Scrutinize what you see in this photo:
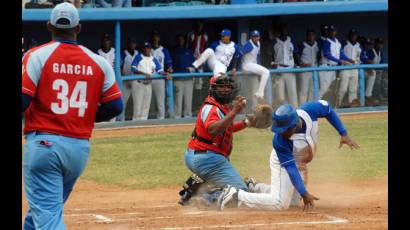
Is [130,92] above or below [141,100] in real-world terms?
above

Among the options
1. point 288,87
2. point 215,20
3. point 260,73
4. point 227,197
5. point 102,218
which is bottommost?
point 102,218

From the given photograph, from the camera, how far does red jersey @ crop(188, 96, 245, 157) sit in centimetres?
943

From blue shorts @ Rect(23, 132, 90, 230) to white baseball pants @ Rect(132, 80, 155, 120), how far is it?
531 inches

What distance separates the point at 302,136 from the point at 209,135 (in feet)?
3.02

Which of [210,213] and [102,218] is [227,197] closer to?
[210,213]

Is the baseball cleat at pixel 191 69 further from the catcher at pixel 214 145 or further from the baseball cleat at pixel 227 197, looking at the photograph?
the baseball cleat at pixel 227 197

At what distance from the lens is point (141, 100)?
64.8 ft

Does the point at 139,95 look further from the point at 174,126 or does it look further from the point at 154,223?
the point at 154,223

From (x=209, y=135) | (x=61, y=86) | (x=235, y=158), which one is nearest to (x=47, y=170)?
(x=61, y=86)

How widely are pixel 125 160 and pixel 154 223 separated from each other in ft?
20.7

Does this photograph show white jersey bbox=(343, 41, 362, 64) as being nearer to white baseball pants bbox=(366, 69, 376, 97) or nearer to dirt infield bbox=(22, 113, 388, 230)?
white baseball pants bbox=(366, 69, 376, 97)

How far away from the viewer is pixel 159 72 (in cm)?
2006

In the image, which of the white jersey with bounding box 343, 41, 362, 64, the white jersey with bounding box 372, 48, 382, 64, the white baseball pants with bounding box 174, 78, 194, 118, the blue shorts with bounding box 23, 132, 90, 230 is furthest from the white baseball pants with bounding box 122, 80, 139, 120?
the blue shorts with bounding box 23, 132, 90, 230

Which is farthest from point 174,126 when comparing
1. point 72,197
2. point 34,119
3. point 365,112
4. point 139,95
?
point 34,119
